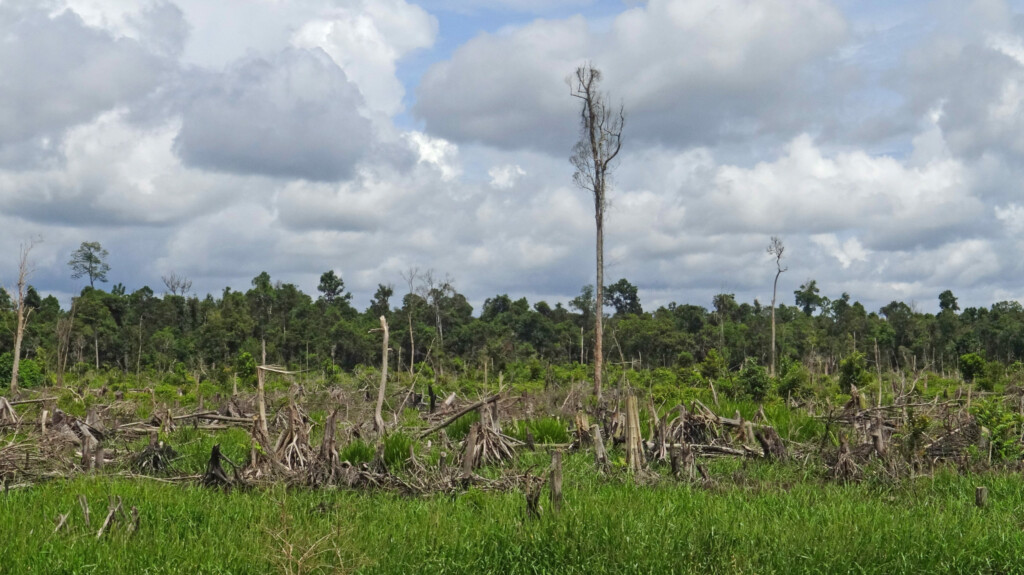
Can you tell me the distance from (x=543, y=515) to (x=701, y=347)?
49085 millimetres

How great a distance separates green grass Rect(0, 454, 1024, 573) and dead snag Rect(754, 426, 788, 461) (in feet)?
8.53

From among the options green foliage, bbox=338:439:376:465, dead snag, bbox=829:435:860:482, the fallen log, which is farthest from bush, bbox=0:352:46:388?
dead snag, bbox=829:435:860:482

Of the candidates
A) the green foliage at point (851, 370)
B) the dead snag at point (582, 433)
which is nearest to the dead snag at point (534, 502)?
the dead snag at point (582, 433)

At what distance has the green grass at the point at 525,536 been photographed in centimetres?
769

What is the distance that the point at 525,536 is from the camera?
8.12 metres

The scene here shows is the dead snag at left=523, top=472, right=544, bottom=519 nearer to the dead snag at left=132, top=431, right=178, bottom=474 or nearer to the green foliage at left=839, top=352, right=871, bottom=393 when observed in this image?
the dead snag at left=132, top=431, right=178, bottom=474

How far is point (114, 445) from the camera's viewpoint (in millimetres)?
14109

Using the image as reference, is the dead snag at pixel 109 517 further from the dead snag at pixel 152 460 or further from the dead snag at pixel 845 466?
the dead snag at pixel 845 466

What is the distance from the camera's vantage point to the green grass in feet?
25.2

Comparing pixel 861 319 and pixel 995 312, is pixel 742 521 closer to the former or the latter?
pixel 861 319

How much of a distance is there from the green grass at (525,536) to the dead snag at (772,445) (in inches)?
102

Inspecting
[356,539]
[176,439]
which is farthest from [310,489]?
[176,439]

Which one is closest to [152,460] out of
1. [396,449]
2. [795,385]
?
[396,449]

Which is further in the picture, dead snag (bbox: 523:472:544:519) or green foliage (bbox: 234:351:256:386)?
green foliage (bbox: 234:351:256:386)
